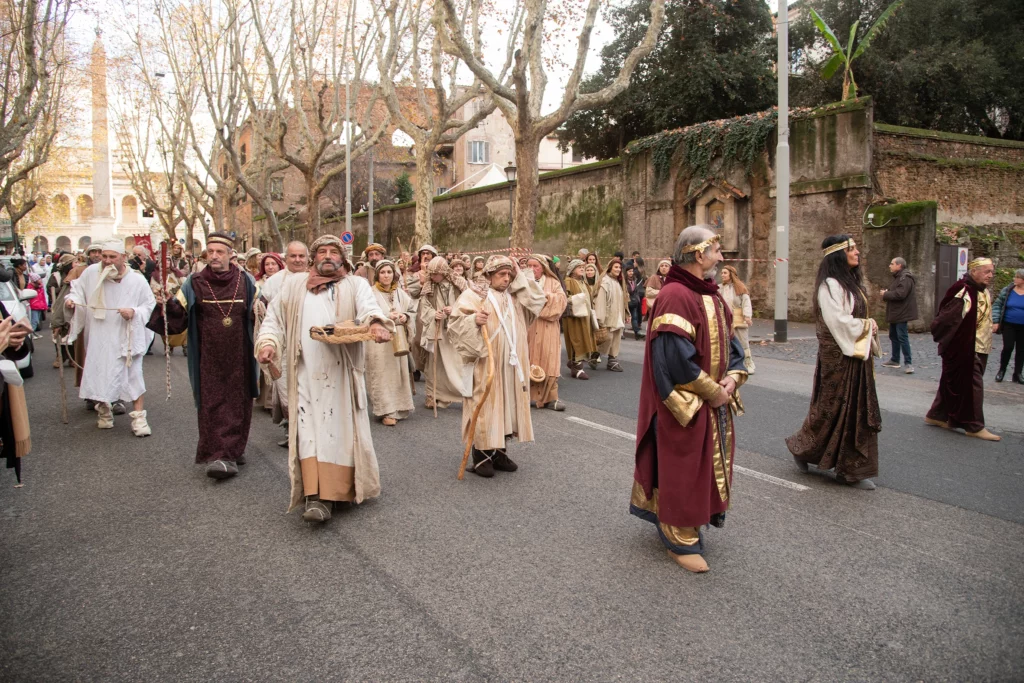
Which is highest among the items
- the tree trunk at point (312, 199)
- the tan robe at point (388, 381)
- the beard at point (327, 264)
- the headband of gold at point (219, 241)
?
the tree trunk at point (312, 199)

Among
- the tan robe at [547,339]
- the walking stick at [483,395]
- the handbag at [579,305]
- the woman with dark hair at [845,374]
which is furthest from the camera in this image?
the handbag at [579,305]

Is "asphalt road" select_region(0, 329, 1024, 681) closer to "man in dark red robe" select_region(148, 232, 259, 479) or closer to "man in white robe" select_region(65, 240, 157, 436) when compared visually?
"man in dark red robe" select_region(148, 232, 259, 479)

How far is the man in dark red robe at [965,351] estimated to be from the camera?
24.5 ft

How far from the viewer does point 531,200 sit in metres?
18.2

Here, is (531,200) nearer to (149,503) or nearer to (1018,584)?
(149,503)

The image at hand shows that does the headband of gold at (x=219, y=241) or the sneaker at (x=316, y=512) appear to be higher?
the headband of gold at (x=219, y=241)

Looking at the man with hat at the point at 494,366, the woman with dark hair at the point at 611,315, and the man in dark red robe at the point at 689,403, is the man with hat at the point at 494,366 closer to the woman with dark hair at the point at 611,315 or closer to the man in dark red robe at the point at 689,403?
the man in dark red robe at the point at 689,403

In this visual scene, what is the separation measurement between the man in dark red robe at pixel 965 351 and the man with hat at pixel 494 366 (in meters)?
4.37

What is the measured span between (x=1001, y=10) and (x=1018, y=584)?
87.4 ft

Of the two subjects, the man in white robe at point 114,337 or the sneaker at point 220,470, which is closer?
the sneaker at point 220,470

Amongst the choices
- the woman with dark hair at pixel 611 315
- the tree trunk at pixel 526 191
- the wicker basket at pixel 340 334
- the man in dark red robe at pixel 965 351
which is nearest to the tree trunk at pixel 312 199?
the tree trunk at pixel 526 191

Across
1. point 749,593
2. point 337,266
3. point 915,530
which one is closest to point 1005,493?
point 915,530

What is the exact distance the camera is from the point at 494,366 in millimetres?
6141

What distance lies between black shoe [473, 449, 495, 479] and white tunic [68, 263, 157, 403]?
392cm
